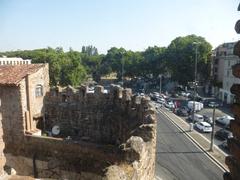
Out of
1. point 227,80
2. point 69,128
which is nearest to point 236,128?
point 69,128

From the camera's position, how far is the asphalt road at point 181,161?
24219 mm

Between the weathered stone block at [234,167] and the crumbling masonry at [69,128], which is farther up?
the weathered stone block at [234,167]

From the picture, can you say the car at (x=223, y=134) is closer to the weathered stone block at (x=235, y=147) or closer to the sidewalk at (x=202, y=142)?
the sidewalk at (x=202, y=142)

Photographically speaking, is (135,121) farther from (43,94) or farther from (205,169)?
(205,169)

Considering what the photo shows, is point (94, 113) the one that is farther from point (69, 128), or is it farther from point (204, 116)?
point (204, 116)

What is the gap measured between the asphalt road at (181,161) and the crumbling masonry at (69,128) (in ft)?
25.5

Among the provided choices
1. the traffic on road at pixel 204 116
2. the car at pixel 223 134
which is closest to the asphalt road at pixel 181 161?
the traffic on road at pixel 204 116

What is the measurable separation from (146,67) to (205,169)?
217 ft

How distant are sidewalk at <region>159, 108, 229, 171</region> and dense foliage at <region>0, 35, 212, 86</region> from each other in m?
24.2

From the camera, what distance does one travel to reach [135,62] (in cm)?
9375

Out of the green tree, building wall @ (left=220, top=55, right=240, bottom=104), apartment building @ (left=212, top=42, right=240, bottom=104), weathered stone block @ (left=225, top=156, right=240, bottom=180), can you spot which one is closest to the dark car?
apartment building @ (left=212, top=42, right=240, bottom=104)

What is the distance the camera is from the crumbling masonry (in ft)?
54.3

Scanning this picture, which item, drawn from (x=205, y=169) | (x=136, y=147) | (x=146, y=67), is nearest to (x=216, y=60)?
(x=146, y=67)

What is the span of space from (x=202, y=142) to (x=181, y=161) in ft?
22.6
